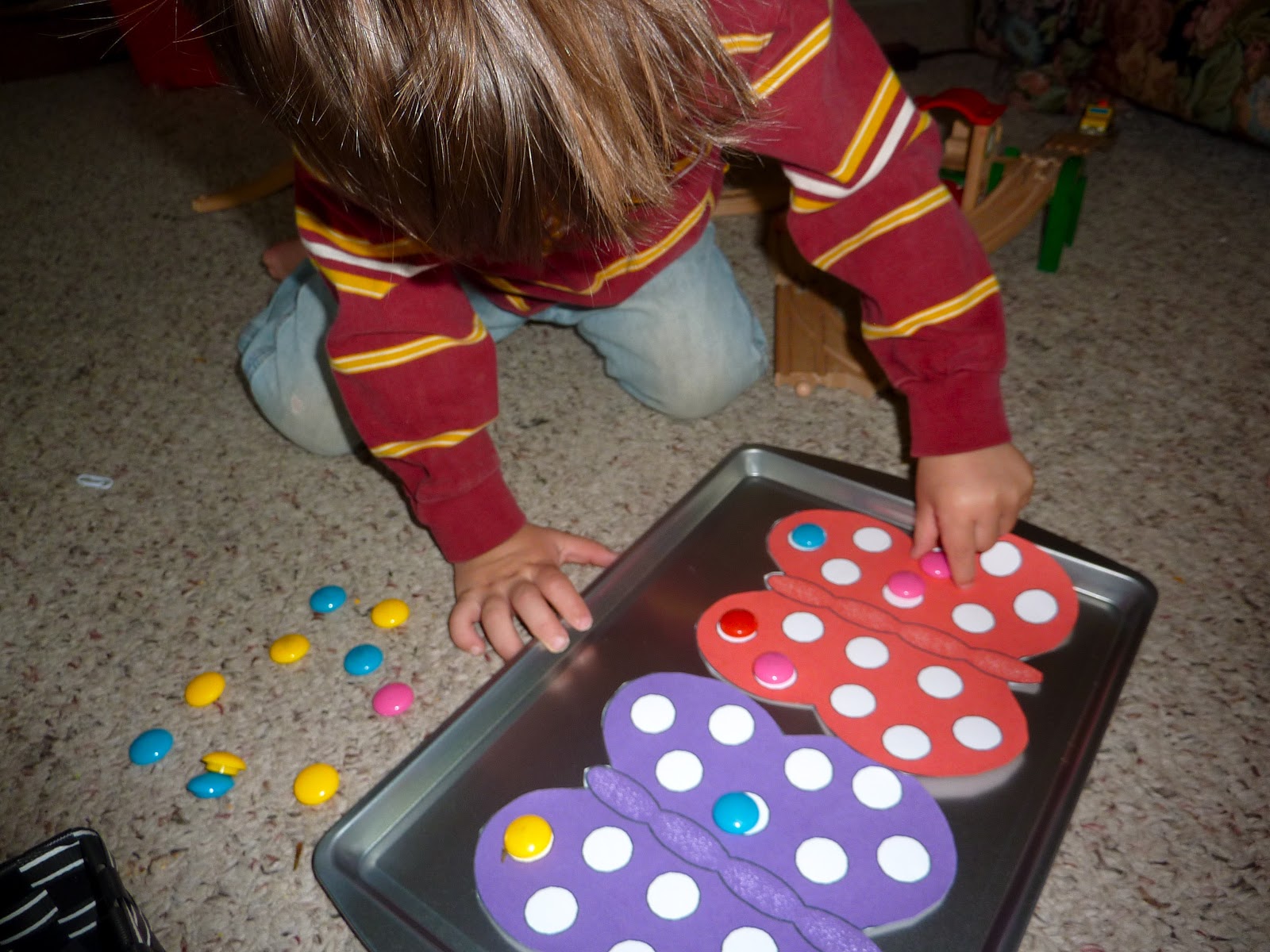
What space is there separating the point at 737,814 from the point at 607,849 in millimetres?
63

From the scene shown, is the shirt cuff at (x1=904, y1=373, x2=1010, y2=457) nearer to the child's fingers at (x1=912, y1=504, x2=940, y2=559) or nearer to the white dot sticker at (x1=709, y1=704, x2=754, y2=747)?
the child's fingers at (x1=912, y1=504, x2=940, y2=559)

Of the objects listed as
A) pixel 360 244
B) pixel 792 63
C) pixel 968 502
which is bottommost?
pixel 968 502

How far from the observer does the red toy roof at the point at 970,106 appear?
776mm

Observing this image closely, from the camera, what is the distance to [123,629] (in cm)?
59

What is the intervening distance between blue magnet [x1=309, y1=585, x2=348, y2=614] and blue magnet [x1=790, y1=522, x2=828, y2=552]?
0.29 m

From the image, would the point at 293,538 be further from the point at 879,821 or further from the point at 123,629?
the point at 879,821

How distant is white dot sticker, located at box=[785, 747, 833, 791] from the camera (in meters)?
0.45

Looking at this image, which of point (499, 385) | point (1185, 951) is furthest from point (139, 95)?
point (1185, 951)

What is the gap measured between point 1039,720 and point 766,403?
13.3 inches

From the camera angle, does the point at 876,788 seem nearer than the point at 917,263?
Yes

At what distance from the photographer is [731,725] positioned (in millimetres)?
477

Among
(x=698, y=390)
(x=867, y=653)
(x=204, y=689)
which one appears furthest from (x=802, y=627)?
(x=204, y=689)

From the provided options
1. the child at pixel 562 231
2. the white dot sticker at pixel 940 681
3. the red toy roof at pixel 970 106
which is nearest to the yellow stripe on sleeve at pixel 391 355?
the child at pixel 562 231

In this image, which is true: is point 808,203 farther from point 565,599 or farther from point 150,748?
point 150,748
